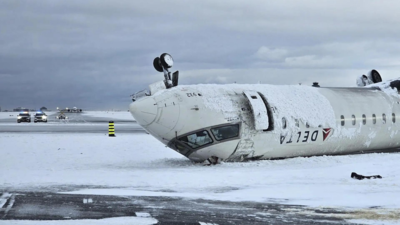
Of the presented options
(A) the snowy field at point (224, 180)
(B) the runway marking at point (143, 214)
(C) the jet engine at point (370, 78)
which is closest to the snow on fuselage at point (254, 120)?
(A) the snowy field at point (224, 180)

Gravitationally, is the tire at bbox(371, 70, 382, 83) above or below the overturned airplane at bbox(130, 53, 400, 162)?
above

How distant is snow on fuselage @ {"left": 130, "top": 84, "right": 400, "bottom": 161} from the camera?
16.9 metres

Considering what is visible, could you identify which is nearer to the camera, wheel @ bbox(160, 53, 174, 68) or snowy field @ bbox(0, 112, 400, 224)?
snowy field @ bbox(0, 112, 400, 224)

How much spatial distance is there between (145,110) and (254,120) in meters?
4.20

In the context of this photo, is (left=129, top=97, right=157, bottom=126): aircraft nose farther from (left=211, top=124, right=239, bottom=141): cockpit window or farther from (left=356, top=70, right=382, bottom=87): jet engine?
(left=356, top=70, right=382, bottom=87): jet engine

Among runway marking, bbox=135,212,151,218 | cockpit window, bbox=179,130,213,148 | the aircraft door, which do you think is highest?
the aircraft door

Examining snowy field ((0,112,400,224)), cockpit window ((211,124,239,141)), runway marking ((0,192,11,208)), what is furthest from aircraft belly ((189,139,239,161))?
runway marking ((0,192,11,208))

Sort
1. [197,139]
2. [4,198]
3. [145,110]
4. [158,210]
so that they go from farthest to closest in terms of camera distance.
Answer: [197,139] < [145,110] < [4,198] < [158,210]

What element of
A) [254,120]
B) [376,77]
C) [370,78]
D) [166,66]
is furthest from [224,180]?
[376,77]

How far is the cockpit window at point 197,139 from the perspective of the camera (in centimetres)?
1697

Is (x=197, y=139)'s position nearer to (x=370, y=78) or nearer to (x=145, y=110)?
(x=145, y=110)

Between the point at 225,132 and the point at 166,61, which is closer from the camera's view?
the point at 225,132

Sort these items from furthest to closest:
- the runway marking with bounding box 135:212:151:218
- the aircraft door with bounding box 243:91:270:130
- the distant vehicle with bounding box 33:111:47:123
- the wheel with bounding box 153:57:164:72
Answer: the distant vehicle with bounding box 33:111:47:123 < the wheel with bounding box 153:57:164:72 < the aircraft door with bounding box 243:91:270:130 < the runway marking with bounding box 135:212:151:218

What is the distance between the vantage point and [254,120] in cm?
1755
